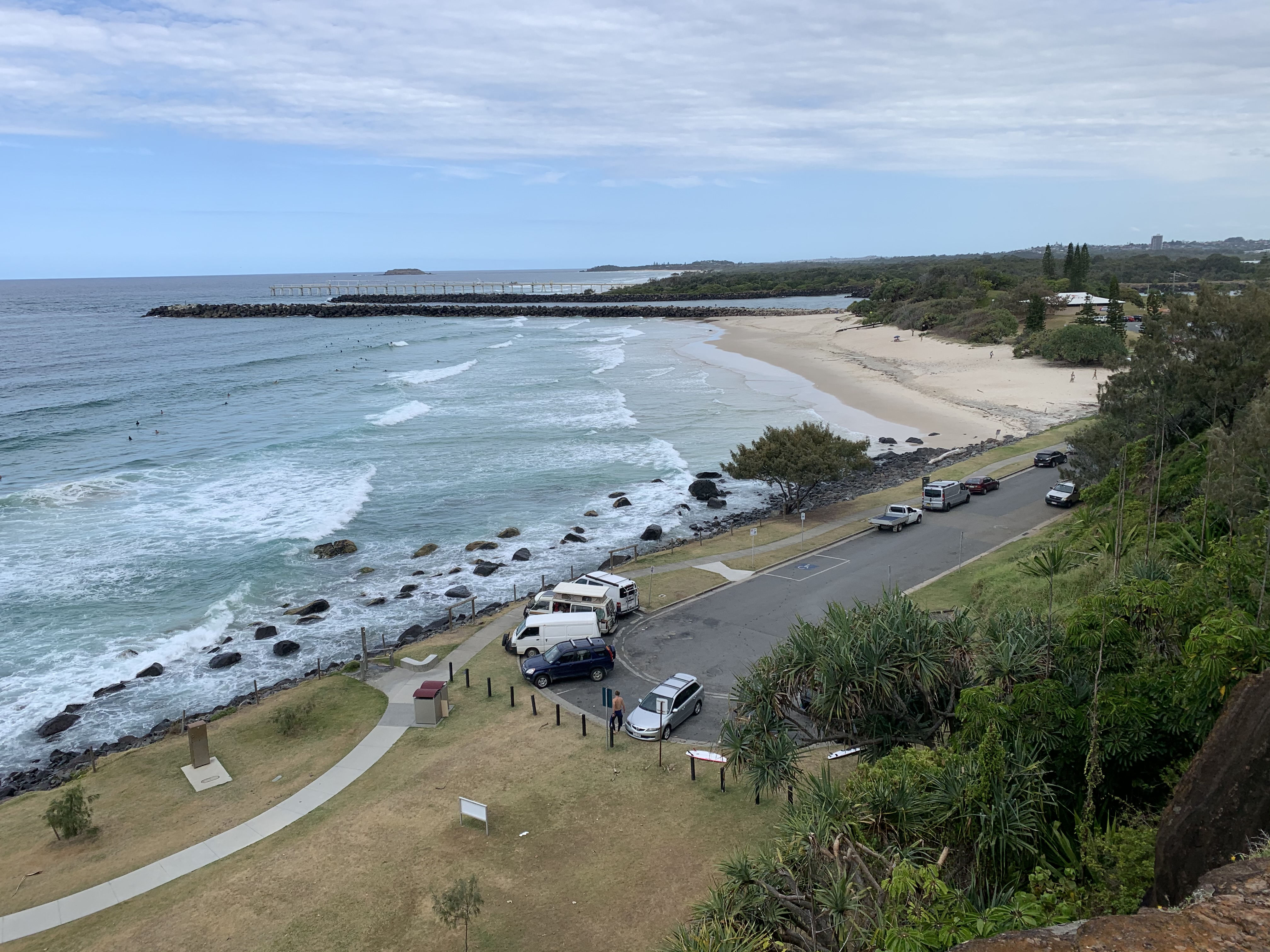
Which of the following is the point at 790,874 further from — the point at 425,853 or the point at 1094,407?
the point at 1094,407

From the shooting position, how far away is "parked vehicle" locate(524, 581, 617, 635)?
24.9m

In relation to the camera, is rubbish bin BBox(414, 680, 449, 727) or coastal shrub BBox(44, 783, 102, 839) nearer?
coastal shrub BBox(44, 783, 102, 839)

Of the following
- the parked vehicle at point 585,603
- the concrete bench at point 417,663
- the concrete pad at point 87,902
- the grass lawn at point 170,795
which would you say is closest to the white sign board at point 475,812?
the grass lawn at point 170,795

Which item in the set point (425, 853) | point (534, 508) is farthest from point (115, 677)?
point (534, 508)

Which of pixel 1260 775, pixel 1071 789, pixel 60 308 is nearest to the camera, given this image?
pixel 1260 775

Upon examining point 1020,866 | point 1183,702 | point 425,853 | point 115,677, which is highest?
point 1183,702

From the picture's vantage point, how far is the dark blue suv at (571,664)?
21781mm

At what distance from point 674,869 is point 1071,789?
6477 mm

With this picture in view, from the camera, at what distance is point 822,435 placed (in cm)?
3741

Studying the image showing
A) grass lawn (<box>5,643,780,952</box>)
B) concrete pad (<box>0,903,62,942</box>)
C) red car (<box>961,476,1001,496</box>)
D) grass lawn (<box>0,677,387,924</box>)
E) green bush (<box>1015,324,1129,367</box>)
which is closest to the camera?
grass lawn (<box>5,643,780,952</box>)

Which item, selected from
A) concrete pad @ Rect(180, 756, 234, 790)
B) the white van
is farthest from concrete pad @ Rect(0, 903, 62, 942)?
the white van

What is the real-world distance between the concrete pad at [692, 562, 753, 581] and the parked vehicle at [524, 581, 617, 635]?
198 inches

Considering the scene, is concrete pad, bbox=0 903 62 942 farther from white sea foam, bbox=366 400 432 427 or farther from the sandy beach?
white sea foam, bbox=366 400 432 427

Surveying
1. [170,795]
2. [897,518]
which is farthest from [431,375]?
[170,795]
